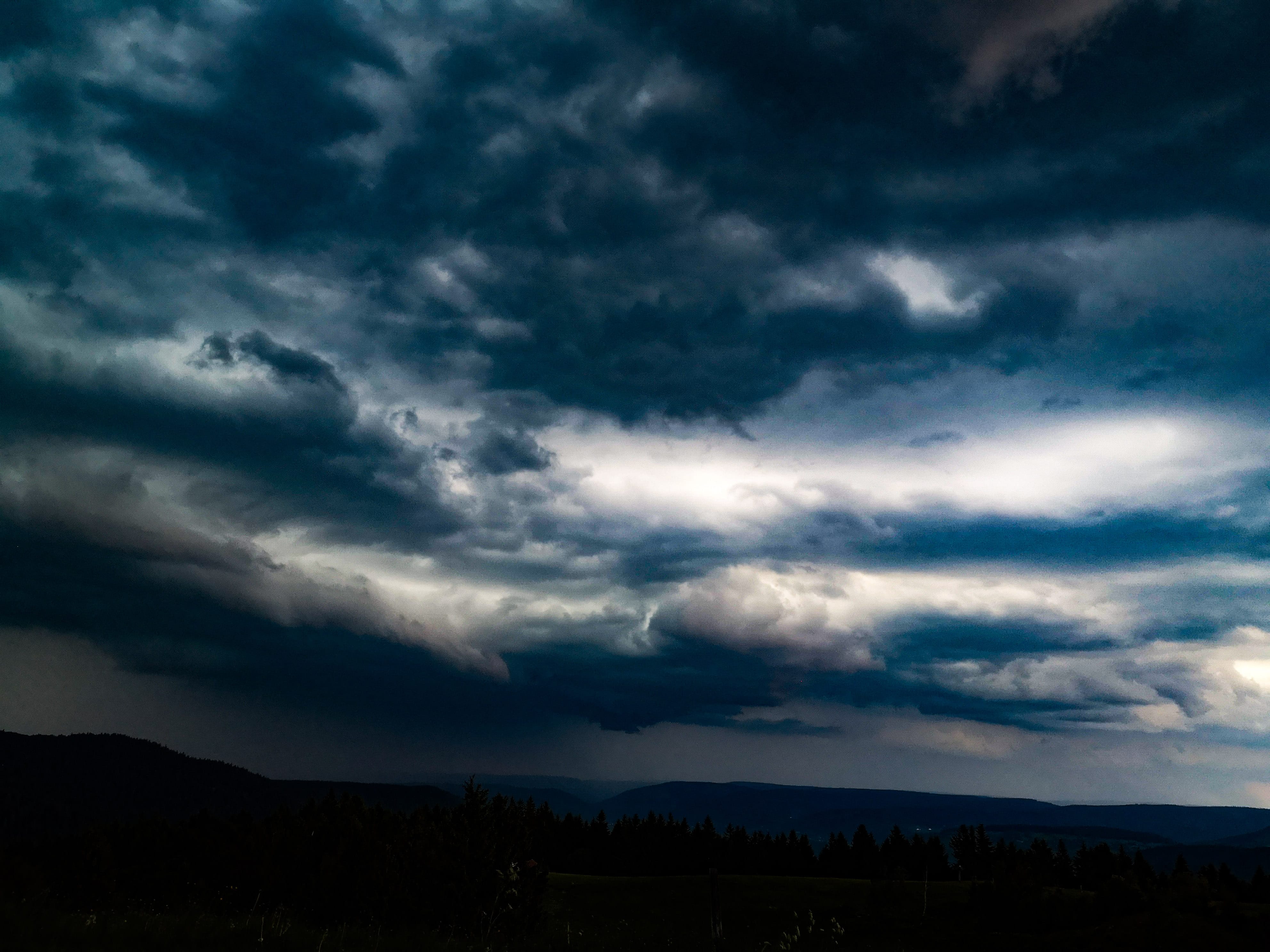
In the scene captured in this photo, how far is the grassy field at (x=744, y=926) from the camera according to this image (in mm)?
11430

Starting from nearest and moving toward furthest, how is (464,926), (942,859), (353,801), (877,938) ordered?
(464,926) → (877,938) → (353,801) → (942,859)

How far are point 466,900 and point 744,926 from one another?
137 feet

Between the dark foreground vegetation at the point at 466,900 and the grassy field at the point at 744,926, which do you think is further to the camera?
the dark foreground vegetation at the point at 466,900

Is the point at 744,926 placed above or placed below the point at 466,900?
below

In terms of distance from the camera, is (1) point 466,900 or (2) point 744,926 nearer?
(1) point 466,900

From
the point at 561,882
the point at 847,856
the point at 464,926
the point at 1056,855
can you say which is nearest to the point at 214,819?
the point at 561,882

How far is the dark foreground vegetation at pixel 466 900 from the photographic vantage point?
45.6 feet

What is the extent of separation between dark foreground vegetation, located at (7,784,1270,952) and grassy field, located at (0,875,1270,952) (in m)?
0.10

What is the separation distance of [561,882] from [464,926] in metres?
72.2

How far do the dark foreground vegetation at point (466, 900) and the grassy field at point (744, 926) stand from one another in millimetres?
97

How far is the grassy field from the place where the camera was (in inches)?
450

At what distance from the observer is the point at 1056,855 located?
16038 centimetres

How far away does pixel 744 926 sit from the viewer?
64500mm

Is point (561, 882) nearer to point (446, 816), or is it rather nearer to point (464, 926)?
point (446, 816)
